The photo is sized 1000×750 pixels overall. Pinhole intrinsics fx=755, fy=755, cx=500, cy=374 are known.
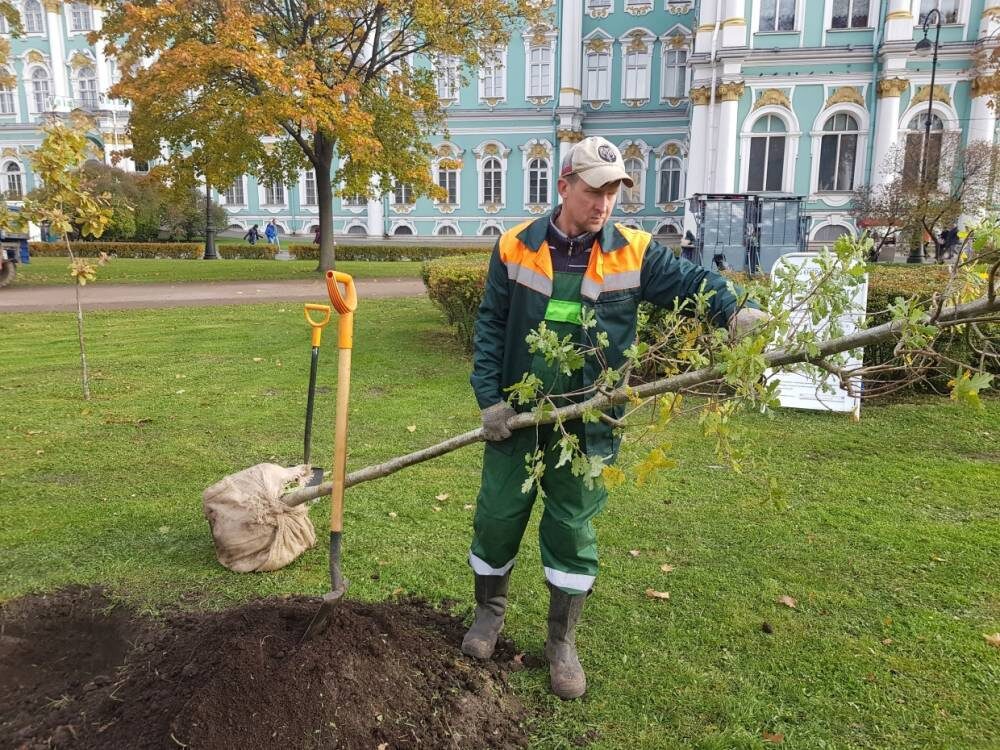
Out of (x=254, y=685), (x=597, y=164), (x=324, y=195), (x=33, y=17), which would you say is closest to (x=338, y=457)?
(x=254, y=685)

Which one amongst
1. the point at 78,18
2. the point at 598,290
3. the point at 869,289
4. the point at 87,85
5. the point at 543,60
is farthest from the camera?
the point at 87,85

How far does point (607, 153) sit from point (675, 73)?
1492 inches

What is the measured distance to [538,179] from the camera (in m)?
38.5

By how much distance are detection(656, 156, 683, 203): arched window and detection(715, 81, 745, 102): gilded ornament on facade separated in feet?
20.7

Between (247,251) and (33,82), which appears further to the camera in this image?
(33,82)

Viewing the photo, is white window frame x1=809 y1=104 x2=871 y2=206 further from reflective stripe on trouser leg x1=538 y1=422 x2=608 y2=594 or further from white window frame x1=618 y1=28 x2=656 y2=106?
reflective stripe on trouser leg x1=538 y1=422 x2=608 y2=594

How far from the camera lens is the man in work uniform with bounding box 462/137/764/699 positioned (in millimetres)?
2719

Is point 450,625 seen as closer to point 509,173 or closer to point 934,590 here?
point 934,590

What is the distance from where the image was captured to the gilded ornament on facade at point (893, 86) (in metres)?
29.3

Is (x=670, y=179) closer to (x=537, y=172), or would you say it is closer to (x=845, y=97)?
(x=537, y=172)

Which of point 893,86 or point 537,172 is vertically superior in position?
point 893,86

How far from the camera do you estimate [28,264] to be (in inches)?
870

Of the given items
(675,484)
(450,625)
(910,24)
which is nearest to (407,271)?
(675,484)

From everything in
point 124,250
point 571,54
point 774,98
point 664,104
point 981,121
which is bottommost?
point 124,250
